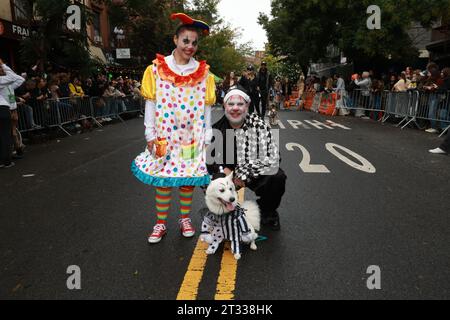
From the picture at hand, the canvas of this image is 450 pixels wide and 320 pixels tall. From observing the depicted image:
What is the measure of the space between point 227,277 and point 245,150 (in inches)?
52.0

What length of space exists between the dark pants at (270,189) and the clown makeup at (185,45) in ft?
4.70

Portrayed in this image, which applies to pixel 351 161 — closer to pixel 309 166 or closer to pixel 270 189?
pixel 309 166

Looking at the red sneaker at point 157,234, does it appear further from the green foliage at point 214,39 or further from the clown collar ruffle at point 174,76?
the green foliage at point 214,39

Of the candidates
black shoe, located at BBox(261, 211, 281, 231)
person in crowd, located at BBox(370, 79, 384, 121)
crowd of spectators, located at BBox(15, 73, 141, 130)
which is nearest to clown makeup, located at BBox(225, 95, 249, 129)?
black shoe, located at BBox(261, 211, 281, 231)

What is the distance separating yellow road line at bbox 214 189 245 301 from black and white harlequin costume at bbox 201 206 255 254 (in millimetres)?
101

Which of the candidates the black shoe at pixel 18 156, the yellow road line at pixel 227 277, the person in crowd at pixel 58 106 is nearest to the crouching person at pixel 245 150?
the yellow road line at pixel 227 277

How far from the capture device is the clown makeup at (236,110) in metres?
3.80

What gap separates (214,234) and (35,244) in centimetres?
178

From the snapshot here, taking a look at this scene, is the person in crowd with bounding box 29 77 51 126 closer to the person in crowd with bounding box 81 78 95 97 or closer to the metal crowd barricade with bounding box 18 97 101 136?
the metal crowd barricade with bounding box 18 97 101 136

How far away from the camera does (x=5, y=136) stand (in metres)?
7.80

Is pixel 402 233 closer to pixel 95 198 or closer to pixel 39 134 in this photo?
pixel 95 198

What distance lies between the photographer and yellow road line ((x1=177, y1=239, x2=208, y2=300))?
2.90m

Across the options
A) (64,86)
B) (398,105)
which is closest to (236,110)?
(64,86)
